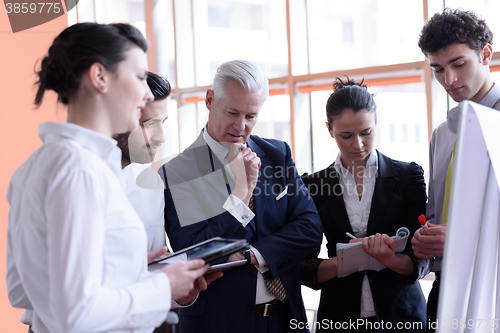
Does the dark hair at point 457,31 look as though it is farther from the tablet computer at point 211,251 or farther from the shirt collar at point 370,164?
the tablet computer at point 211,251

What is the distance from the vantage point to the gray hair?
1.82 metres

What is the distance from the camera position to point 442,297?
1.17 metres

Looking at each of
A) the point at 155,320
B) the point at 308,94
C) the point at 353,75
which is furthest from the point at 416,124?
the point at 155,320

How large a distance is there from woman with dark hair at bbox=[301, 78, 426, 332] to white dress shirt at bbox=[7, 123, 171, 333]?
1089mm

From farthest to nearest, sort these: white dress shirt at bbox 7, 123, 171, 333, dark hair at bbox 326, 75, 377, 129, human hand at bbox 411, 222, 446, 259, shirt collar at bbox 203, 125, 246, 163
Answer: dark hair at bbox 326, 75, 377, 129 < shirt collar at bbox 203, 125, 246, 163 < human hand at bbox 411, 222, 446, 259 < white dress shirt at bbox 7, 123, 171, 333

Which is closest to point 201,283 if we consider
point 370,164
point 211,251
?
point 211,251

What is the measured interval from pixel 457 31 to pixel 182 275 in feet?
A: 5.23

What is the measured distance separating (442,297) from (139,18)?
17.7ft

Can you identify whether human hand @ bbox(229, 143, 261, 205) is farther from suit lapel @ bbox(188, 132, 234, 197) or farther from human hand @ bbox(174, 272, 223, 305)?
human hand @ bbox(174, 272, 223, 305)

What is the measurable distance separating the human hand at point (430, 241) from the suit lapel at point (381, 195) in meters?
0.24

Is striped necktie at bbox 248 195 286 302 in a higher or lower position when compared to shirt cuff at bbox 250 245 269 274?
lower

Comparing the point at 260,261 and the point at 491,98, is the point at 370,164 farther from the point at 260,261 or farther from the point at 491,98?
the point at 260,261

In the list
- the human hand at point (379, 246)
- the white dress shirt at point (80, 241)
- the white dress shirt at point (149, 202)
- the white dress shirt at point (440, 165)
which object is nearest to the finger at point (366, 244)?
the human hand at point (379, 246)

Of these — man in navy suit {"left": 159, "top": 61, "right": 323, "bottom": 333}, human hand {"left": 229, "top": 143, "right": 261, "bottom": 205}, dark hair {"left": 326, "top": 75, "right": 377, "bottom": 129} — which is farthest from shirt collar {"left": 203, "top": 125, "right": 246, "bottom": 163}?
dark hair {"left": 326, "top": 75, "right": 377, "bottom": 129}
